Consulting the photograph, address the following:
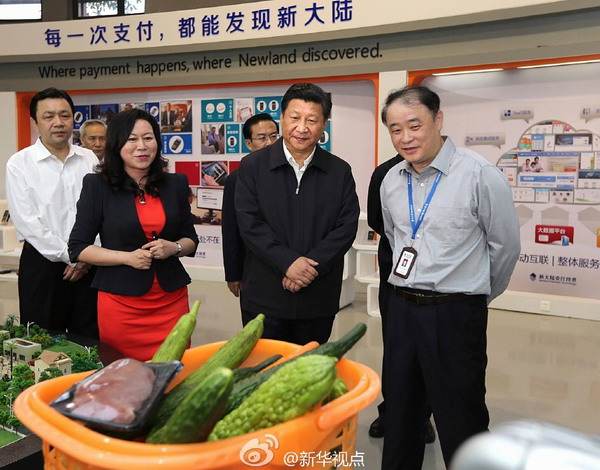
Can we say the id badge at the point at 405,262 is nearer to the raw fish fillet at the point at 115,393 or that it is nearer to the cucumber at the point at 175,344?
the cucumber at the point at 175,344

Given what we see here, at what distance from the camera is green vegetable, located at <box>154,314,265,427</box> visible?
96 cm

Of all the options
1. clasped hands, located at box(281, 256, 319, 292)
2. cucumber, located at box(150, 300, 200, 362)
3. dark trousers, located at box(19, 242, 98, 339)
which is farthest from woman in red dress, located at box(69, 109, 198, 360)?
cucumber, located at box(150, 300, 200, 362)

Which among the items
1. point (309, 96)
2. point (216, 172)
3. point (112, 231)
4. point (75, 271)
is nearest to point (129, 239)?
point (112, 231)

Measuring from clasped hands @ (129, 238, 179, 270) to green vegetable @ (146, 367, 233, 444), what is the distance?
189cm

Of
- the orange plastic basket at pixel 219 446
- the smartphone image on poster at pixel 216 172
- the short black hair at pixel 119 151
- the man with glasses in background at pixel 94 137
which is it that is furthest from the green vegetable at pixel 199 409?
the smartphone image on poster at pixel 216 172

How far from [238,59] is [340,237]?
18.7 ft

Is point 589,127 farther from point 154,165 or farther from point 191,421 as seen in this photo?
point 191,421

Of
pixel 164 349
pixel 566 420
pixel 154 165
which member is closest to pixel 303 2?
pixel 154 165

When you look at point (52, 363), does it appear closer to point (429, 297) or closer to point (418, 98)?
point (429, 297)

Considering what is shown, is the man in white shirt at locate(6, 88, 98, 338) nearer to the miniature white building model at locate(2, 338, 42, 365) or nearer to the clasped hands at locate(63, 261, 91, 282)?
the clasped hands at locate(63, 261, 91, 282)

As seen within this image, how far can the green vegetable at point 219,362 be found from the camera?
96cm

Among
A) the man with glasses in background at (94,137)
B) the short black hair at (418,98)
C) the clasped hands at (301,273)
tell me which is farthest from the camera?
the man with glasses in background at (94,137)

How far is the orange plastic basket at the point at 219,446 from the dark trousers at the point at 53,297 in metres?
2.32

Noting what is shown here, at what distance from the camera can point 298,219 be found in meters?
2.67
